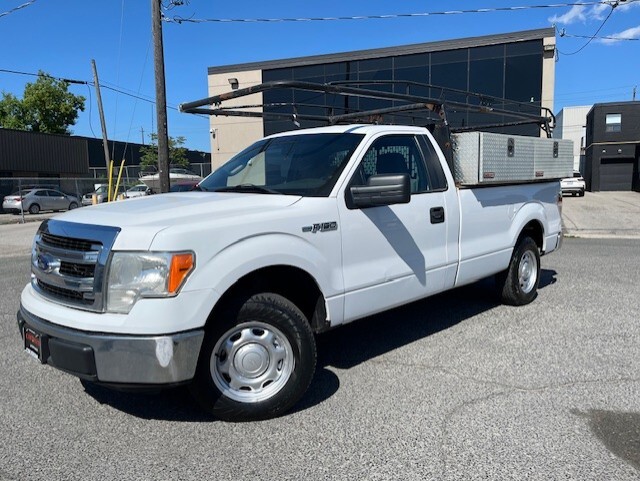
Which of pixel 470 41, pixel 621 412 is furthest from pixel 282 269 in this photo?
pixel 470 41

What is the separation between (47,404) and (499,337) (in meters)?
3.88

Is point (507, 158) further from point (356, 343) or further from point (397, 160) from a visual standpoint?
point (356, 343)

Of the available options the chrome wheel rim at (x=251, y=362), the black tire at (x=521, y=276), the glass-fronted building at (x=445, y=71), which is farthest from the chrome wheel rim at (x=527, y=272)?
the glass-fronted building at (x=445, y=71)

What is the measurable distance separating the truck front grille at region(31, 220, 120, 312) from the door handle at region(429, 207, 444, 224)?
262 centimetres

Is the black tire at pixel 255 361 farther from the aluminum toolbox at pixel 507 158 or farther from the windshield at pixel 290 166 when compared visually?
the aluminum toolbox at pixel 507 158

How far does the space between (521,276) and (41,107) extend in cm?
4891

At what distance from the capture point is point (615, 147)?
4022 centimetres

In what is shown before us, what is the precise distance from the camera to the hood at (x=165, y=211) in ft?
9.87

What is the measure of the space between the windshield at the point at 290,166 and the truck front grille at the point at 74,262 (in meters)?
1.36

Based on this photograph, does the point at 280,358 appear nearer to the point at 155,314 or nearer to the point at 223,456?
the point at 223,456

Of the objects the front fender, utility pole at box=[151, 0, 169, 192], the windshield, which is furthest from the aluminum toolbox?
utility pole at box=[151, 0, 169, 192]

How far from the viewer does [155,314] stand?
2.92 m

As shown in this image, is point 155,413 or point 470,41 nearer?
point 155,413

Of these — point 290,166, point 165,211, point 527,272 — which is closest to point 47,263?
point 165,211
